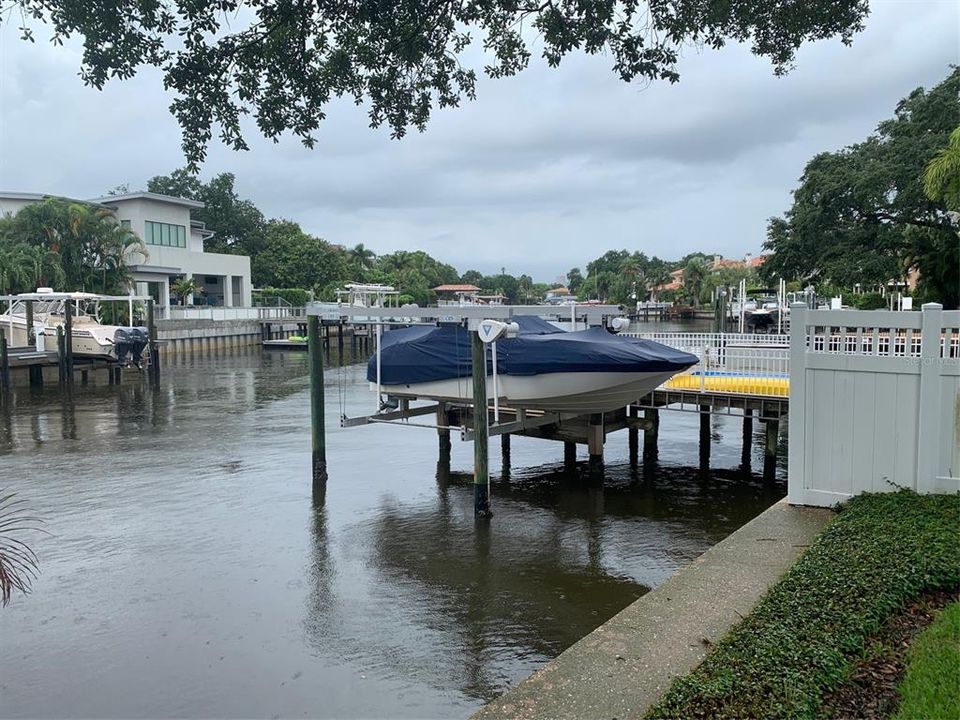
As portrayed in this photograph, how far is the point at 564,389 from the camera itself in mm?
12555

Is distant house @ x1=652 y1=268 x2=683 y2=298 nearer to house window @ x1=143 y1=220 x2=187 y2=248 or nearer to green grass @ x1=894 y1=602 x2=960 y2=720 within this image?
house window @ x1=143 y1=220 x2=187 y2=248

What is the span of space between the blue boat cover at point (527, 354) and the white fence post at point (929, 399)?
5541mm

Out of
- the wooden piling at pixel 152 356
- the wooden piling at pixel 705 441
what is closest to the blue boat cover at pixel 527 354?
the wooden piling at pixel 705 441

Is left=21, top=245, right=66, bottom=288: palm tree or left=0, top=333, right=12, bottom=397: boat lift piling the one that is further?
left=21, top=245, right=66, bottom=288: palm tree

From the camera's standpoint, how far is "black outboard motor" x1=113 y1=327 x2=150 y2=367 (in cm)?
2995

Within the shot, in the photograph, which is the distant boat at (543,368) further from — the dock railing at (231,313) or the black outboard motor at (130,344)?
the dock railing at (231,313)

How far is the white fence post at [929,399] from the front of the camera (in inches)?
267

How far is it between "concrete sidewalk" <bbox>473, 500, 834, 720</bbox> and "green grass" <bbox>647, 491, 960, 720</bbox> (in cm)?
20

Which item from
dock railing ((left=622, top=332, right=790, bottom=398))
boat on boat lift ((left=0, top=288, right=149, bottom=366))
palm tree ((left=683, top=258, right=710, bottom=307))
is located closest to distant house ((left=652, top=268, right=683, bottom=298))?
palm tree ((left=683, top=258, right=710, bottom=307))

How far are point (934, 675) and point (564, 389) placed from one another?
8683 mm

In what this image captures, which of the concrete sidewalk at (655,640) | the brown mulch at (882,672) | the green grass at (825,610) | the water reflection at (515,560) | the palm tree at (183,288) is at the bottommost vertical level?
the water reflection at (515,560)

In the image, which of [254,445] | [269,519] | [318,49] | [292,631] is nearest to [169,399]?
[254,445]

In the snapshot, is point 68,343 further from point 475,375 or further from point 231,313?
point 475,375

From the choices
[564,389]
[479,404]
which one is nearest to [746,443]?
[564,389]
